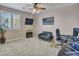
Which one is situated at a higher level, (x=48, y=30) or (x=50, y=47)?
(x=48, y=30)

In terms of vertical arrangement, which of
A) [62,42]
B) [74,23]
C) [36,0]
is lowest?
[62,42]

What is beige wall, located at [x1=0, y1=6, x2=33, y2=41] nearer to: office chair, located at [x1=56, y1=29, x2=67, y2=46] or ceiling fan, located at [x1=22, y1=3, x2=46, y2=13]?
ceiling fan, located at [x1=22, y1=3, x2=46, y2=13]

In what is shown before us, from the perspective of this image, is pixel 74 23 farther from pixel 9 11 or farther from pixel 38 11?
pixel 9 11

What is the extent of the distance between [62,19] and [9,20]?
3.09 feet

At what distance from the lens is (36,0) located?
1.92 metres

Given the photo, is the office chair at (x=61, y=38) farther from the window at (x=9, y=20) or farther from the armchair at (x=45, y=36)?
the window at (x=9, y=20)

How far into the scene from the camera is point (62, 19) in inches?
77.2

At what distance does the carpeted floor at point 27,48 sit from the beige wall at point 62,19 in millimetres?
220

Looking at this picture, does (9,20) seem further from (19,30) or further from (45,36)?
(45,36)

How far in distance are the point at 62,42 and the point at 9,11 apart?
1078 mm

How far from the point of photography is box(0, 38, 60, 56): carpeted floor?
75.2 inches

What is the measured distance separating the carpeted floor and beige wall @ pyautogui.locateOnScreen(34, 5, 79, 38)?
220mm

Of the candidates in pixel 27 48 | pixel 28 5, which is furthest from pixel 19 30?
pixel 28 5

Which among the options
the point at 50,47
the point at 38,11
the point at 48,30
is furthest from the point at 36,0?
the point at 50,47
